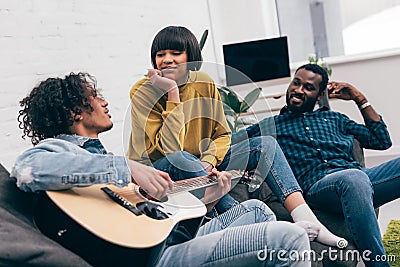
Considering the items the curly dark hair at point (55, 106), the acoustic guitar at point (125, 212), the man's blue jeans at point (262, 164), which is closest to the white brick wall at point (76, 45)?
the curly dark hair at point (55, 106)

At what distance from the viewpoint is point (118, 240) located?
3.95ft

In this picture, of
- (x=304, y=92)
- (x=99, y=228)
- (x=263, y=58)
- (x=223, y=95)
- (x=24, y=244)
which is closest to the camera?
(x=24, y=244)

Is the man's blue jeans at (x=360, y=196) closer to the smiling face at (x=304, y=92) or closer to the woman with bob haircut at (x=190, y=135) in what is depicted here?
the woman with bob haircut at (x=190, y=135)

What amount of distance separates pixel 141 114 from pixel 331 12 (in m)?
3.35

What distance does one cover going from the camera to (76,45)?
292cm

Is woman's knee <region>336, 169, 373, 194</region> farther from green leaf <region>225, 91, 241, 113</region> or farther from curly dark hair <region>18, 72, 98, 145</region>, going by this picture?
green leaf <region>225, 91, 241, 113</region>

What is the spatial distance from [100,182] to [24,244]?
0.26 m

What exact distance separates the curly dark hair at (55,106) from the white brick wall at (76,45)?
0.78 meters

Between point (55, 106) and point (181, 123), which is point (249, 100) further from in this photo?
point (55, 106)

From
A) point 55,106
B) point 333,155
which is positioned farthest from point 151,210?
point 333,155

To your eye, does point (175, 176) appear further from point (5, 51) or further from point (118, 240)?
point (5, 51)

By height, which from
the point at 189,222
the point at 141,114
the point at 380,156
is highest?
the point at 141,114

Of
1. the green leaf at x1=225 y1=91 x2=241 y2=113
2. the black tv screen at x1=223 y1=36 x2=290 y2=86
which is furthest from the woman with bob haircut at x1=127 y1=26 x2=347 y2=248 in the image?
the black tv screen at x1=223 y1=36 x2=290 y2=86

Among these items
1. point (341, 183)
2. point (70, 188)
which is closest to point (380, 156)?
point (341, 183)
